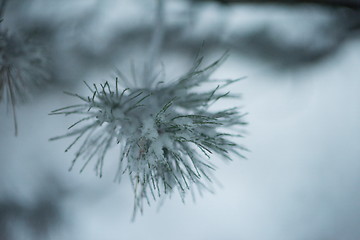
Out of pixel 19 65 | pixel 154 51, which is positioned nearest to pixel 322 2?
pixel 154 51

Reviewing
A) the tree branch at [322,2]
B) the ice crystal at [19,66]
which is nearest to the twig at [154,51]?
the ice crystal at [19,66]

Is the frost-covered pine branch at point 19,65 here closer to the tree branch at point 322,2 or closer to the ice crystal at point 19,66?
the ice crystal at point 19,66

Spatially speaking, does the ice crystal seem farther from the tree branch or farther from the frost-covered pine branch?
the tree branch

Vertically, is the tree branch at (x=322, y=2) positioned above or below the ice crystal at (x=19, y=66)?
above

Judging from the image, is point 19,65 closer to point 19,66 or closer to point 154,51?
point 19,66

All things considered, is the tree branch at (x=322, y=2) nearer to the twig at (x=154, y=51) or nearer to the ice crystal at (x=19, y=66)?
the twig at (x=154, y=51)

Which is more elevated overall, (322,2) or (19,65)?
(322,2)

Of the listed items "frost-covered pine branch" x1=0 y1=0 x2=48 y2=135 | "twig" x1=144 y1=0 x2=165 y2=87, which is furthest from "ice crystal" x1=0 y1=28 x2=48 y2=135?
"twig" x1=144 y1=0 x2=165 y2=87

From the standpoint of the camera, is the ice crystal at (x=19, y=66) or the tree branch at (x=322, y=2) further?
the tree branch at (x=322, y=2)

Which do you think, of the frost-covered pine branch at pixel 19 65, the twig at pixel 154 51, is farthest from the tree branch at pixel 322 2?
the frost-covered pine branch at pixel 19 65
